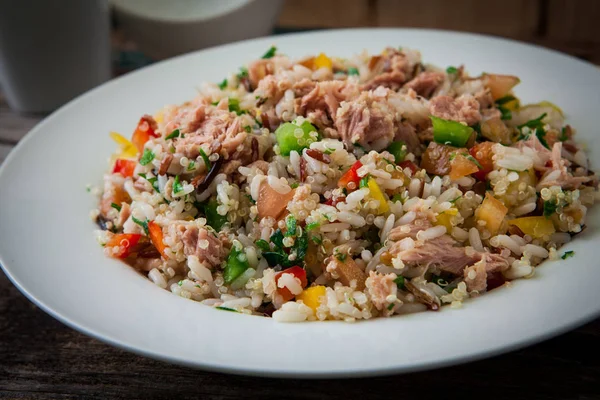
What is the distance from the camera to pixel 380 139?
2.63 metres

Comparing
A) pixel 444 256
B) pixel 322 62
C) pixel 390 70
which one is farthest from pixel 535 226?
pixel 322 62

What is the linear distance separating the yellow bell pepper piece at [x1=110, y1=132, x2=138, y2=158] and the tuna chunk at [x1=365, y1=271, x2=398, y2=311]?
1.38 m

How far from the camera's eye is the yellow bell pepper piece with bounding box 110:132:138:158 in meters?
3.12

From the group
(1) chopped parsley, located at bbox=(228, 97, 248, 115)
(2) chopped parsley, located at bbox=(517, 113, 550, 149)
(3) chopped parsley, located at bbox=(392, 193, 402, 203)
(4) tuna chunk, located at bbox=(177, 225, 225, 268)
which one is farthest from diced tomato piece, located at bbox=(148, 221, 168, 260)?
(2) chopped parsley, located at bbox=(517, 113, 550, 149)

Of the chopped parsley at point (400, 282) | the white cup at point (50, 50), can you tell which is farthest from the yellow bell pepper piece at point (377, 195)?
the white cup at point (50, 50)

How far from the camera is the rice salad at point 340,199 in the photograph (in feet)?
7.57

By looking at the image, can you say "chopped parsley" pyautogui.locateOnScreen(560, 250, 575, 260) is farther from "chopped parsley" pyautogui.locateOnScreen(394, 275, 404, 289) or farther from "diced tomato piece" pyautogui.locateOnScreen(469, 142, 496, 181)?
"chopped parsley" pyautogui.locateOnScreen(394, 275, 404, 289)

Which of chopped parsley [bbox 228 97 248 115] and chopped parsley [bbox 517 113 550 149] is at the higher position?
chopped parsley [bbox 517 113 550 149]

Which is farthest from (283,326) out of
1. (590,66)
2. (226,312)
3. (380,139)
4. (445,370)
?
(590,66)

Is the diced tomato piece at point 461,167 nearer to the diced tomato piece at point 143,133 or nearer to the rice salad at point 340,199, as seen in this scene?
the rice salad at point 340,199

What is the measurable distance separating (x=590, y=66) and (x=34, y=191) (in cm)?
265

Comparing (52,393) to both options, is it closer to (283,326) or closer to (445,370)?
(283,326)

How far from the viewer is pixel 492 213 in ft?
8.12

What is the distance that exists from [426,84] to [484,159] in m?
0.52
